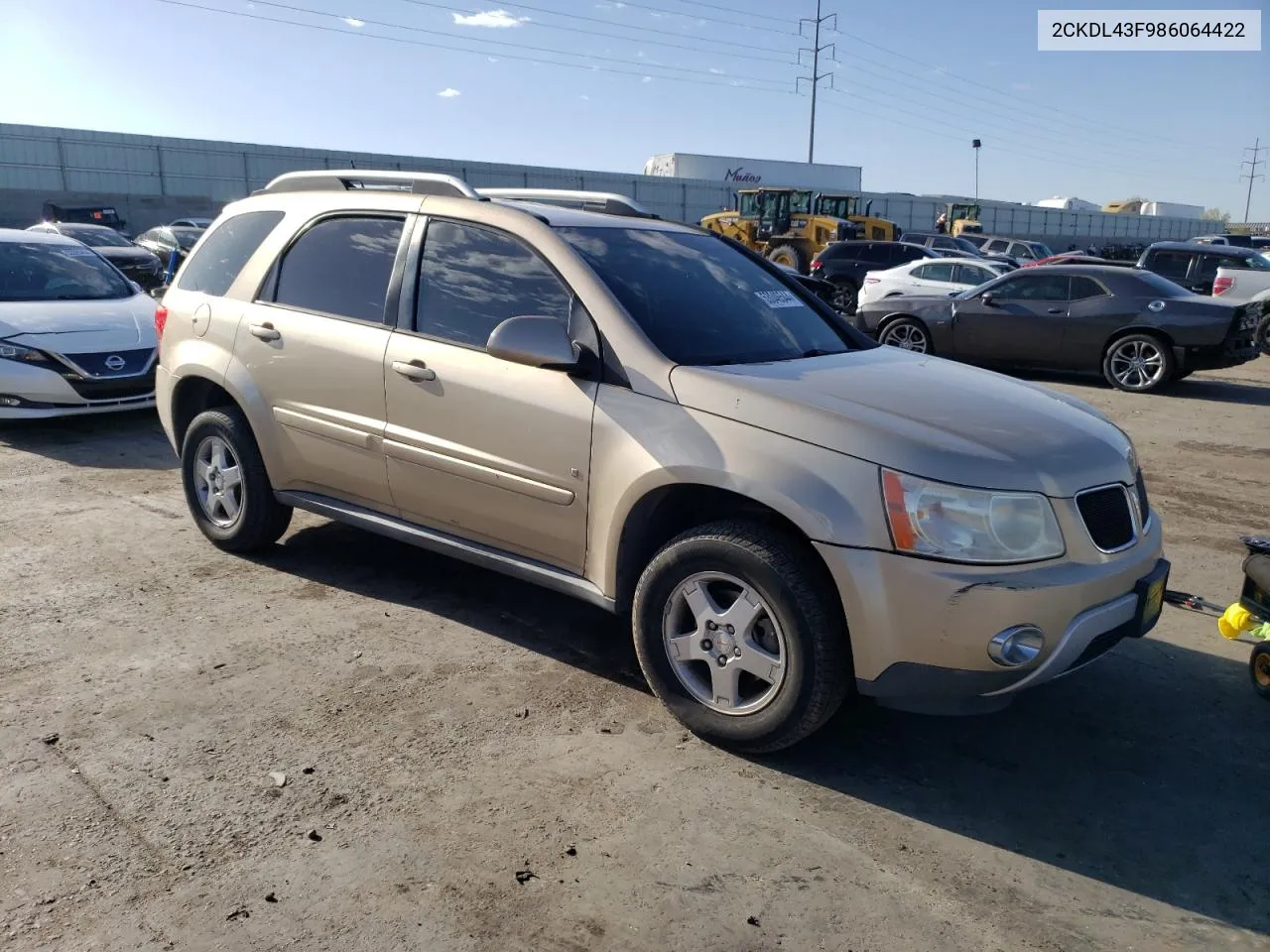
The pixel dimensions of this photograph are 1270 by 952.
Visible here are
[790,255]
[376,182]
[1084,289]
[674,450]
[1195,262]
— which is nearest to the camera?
[674,450]

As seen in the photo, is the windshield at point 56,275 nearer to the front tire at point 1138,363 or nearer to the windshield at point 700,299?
the windshield at point 700,299

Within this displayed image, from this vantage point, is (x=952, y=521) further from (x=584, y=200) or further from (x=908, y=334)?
(x=908, y=334)

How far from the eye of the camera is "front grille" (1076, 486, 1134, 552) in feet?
10.6

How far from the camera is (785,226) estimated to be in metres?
28.7

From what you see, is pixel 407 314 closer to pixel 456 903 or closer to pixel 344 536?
pixel 344 536

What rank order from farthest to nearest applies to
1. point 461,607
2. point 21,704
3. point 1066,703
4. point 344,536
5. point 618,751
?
point 344,536
point 461,607
point 1066,703
point 21,704
point 618,751

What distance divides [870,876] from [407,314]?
9.20ft

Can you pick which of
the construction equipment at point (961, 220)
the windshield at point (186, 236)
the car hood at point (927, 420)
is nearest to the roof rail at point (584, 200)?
the car hood at point (927, 420)

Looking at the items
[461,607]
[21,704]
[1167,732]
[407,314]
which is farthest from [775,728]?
[21,704]

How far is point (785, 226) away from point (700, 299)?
84.5ft

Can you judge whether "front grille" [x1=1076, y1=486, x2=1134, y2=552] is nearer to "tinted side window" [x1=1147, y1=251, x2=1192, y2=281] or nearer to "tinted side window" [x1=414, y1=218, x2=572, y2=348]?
"tinted side window" [x1=414, y1=218, x2=572, y2=348]

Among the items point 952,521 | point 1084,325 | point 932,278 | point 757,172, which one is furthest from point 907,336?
point 757,172

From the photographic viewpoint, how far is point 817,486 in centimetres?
312

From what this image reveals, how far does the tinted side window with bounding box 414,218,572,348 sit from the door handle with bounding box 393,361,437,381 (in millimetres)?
148
